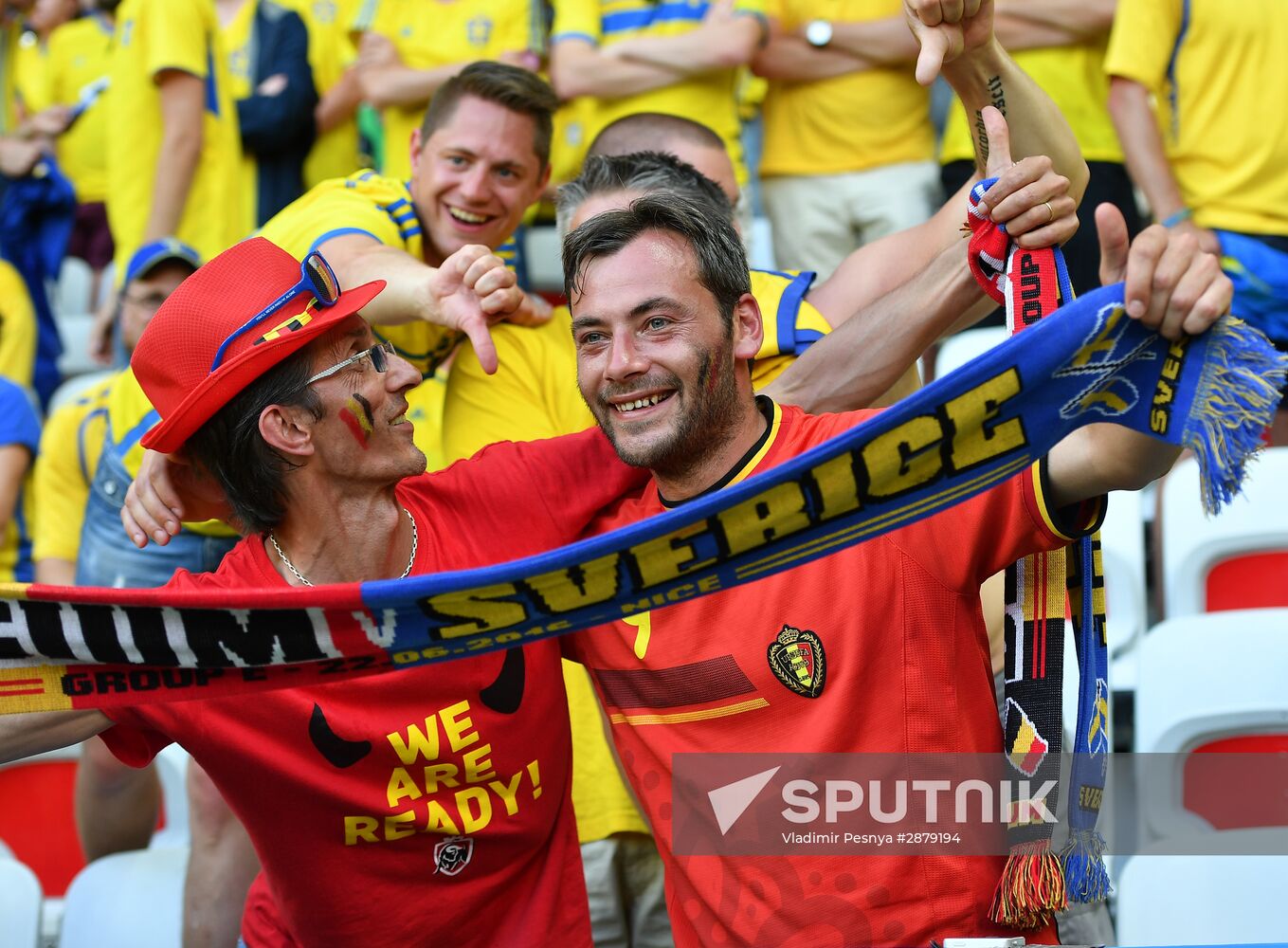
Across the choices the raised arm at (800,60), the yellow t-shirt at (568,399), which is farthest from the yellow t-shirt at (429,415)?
the raised arm at (800,60)

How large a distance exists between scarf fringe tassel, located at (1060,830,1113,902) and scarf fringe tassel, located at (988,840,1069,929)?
2cm

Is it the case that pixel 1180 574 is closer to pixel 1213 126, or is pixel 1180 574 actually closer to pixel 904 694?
pixel 1213 126

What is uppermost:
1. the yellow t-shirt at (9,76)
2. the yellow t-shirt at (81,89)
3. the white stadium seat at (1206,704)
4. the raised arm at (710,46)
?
the yellow t-shirt at (9,76)

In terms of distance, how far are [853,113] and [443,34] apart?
143cm

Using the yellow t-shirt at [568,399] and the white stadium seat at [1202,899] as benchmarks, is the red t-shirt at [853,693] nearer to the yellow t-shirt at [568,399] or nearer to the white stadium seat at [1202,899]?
the white stadium seat at [1202,899]

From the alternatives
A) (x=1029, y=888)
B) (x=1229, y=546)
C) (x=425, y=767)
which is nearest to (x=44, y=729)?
(x=425, y=767)

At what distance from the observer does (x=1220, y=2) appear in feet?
15.0

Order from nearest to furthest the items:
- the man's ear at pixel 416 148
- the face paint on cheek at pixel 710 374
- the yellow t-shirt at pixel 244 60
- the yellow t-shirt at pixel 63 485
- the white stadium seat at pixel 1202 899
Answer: the face paint on cheek at pixel 710 374
the white stadium seat at pixel 1202 899
the man's ear at pixel 416 148
the yellow t-shirt at pixel 63 485
the yellow t-shirt at pixel 244 60

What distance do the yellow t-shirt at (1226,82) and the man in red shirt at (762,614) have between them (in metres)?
2.45

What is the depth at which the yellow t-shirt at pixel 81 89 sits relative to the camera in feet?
21.5

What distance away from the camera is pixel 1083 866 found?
7.56 feet

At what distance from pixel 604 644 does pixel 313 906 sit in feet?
2.10

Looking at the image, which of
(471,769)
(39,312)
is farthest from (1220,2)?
(39,312)

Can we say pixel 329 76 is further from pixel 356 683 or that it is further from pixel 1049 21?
pixel 356 683
